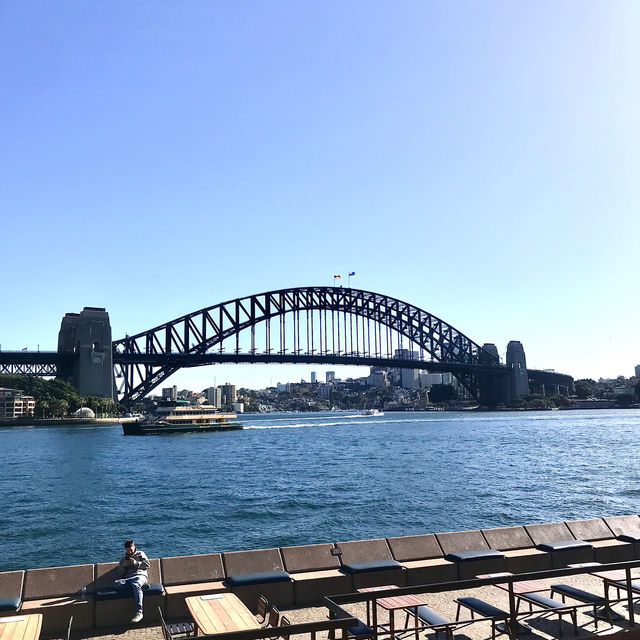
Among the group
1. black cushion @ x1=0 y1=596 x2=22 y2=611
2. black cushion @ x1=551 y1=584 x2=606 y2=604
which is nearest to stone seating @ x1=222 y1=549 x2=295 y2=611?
black cushion @ x1=0 y1=596 x2=22 y2=611

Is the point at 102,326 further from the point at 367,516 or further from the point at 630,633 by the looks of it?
the point at 630,633

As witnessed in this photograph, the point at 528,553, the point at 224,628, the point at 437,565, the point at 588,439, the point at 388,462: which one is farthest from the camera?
the point at 588,439

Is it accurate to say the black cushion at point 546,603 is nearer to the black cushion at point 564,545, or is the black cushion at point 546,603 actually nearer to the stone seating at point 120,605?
the black cushion at point 564,545

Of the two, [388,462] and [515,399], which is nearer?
[388,462]

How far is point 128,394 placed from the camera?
101 meters

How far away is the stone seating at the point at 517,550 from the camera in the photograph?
9.10m

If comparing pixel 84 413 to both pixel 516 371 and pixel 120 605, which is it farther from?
pixel 120 605

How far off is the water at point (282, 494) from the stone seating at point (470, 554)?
32.6 ft

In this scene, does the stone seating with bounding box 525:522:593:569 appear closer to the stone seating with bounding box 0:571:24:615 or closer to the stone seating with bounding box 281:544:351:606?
the stone seating with bounding box 281:544:351:606

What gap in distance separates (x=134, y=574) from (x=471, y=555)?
4369mm

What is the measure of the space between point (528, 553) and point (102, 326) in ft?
318

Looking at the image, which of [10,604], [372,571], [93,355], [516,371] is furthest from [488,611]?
[516,371]

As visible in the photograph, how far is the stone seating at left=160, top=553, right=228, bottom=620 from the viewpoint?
7.86m

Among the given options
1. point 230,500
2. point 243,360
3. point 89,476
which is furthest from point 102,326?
point 230,500
